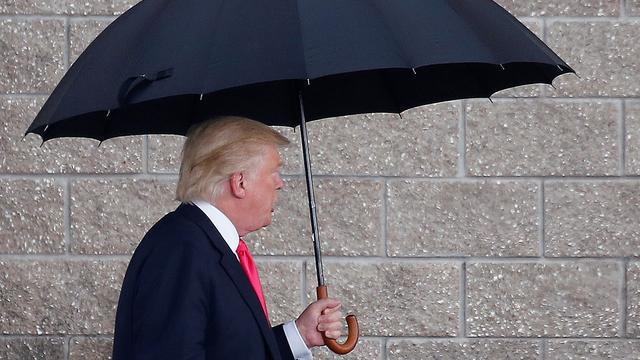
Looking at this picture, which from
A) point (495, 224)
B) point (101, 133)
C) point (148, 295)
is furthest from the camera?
point (495, 224)

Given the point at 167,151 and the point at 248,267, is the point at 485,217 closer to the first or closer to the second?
the point at 167,151

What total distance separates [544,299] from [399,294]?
568 mm

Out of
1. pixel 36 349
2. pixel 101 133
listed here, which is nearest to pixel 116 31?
pixel 101 133

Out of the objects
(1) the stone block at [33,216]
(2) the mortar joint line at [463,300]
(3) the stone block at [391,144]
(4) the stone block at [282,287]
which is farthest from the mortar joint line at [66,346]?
(2) the mortar joint line at [463,300]

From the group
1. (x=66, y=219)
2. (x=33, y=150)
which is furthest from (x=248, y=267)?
(x=33, y=150)

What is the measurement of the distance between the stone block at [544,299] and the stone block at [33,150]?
156 centimetres

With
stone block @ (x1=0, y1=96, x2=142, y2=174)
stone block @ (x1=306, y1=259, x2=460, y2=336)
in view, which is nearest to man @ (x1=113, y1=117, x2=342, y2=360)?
stone block @ (x1=306, y1=259, x2=460, y2=336)

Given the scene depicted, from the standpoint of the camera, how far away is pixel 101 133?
10.2 feet

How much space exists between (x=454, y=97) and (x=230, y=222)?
30.4 inches

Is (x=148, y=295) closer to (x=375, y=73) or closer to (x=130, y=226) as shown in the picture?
(x=375, y=73)

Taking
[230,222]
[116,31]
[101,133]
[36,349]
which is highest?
[116,31]

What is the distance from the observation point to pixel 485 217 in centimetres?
464

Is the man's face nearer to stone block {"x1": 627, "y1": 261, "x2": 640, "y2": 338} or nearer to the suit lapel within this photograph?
the suit lapel

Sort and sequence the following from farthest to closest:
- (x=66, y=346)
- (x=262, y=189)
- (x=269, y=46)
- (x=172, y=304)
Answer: (x=66, y=346), (x=262, y=189), (x=172, y=304), (x=269, y=46)
